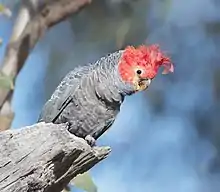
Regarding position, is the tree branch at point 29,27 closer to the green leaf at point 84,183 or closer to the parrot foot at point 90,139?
the green leaf at point 84,183

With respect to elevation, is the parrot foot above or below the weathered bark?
above

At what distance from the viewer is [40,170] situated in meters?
0.48

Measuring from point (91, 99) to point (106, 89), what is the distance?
0.02 m

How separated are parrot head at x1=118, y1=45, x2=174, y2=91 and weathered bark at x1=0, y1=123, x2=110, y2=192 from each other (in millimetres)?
144

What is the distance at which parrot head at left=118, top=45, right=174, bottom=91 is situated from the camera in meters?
0.62

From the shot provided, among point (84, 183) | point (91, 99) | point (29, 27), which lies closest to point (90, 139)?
point (91, 99)

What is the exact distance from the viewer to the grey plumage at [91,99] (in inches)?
24.5

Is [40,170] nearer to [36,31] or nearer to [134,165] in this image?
[36,31]

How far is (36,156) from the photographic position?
48cm

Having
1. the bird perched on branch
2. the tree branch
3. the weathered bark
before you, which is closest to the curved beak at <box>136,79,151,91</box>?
the bird perched on branch

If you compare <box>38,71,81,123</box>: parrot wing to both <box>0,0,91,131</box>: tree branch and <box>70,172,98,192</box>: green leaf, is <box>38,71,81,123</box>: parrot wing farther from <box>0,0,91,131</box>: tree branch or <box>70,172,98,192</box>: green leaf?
<box>0,0,91,131</box>: tree branch

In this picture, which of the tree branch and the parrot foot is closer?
the parrot foot

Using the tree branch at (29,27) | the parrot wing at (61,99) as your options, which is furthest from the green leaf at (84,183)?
the tree branch at (29,27)

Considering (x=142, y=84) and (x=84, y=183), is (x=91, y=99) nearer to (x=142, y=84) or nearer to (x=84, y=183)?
(x=142, y=84)
